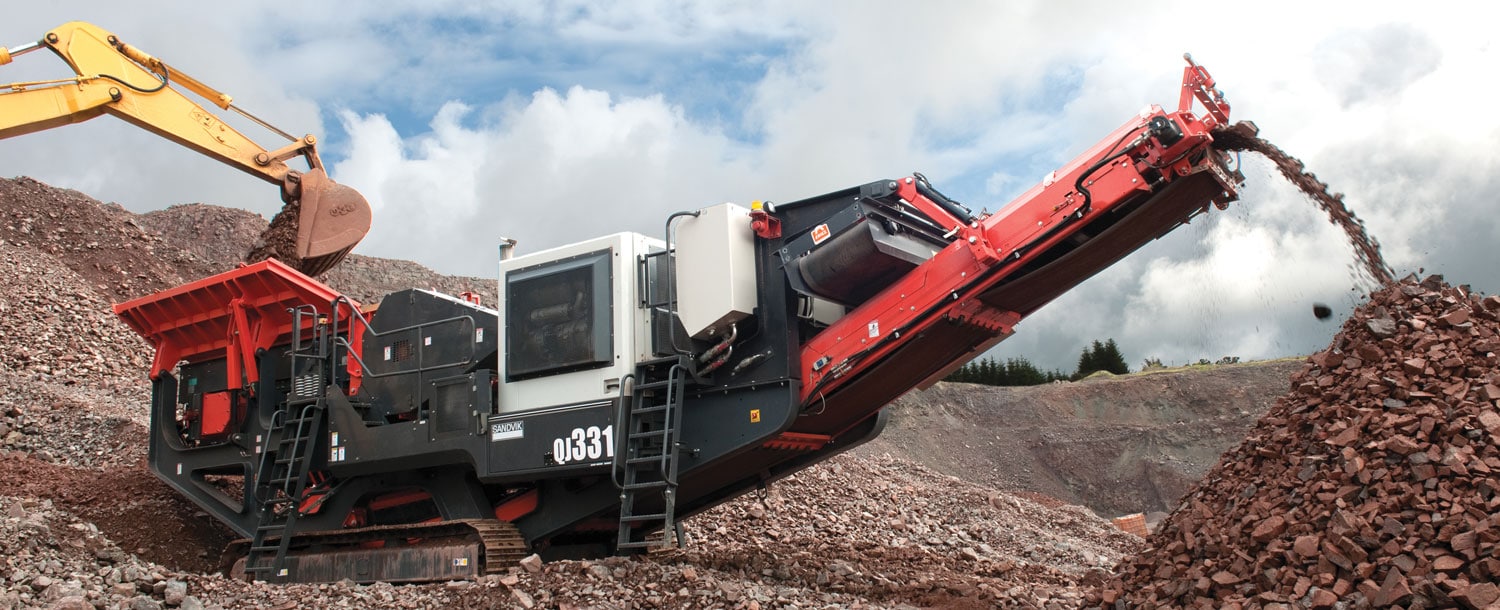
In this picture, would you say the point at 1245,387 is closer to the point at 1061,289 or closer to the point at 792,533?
the point at 792,533

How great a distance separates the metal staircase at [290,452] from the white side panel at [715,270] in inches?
144

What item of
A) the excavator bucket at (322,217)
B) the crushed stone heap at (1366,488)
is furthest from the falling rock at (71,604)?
the excavator bucket at (322,217)

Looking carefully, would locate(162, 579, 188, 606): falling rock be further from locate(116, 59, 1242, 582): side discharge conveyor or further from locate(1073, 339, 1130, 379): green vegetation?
locate(1073, 339, 1130, 379): green vegetation

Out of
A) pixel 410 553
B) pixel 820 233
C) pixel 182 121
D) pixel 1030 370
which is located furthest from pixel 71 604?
pixel 1030 370

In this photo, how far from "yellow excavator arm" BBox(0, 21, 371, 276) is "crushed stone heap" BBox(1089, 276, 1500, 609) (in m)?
9.55

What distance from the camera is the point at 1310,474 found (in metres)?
5.65

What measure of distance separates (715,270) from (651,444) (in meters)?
1.31


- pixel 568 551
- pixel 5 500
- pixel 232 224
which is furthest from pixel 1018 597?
pixel 232 224

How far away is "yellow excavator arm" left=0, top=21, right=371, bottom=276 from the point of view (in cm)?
1042

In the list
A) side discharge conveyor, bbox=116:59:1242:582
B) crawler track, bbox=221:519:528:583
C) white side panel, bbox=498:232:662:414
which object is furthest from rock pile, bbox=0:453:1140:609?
white side panel, bbox=498:232:662:414

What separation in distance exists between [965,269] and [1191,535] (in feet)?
6.78

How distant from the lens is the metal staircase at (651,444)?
749cm

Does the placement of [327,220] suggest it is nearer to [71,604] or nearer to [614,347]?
[614,347]

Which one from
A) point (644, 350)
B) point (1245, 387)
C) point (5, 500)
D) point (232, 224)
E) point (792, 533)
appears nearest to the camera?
point (644, 350)
